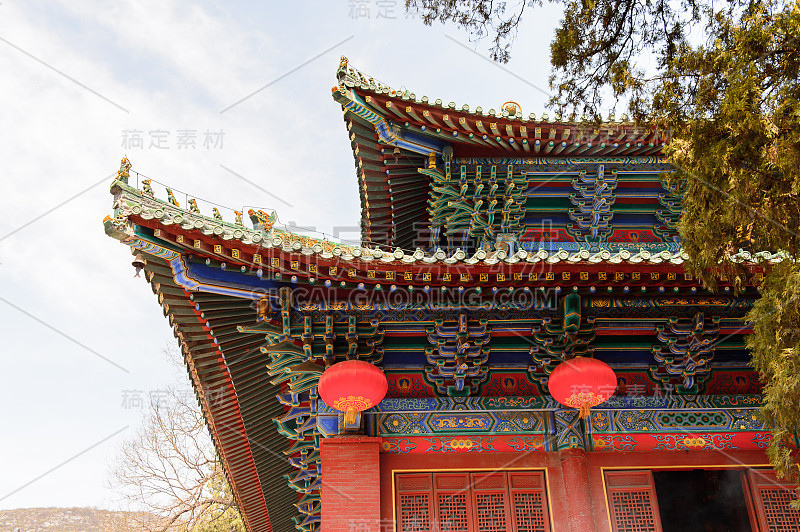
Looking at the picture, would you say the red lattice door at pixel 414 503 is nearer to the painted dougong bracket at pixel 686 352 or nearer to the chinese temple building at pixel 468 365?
the chinese temple building at pixel 468 365

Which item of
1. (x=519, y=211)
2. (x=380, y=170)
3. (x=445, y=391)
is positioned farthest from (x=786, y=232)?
(x=380, y=170)

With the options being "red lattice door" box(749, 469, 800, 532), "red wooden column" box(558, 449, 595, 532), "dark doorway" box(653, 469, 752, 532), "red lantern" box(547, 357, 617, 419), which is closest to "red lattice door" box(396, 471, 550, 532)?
"red wooden column" box(558, 449, 595, 532)

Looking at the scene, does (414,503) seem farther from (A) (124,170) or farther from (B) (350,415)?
(A) (124,170)

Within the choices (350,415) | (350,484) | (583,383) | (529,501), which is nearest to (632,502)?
(529,501)

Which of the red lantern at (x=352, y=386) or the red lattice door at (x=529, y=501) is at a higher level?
the red lantern at (x=352, y=386)

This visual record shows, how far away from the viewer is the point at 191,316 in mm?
6531

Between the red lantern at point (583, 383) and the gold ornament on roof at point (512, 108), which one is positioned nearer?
the red lantern at point (583, 383)

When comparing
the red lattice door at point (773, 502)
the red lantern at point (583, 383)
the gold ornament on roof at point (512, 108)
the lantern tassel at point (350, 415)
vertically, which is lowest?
the red lattice door at point (773, 502)

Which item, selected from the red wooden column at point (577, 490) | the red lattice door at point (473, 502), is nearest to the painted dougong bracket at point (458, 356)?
the red lattice door at point (473, 502)

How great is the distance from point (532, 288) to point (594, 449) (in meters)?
1.82

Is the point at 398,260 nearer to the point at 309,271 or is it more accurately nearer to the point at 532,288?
the point at 309,271

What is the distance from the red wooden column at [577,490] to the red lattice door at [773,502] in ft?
5.64

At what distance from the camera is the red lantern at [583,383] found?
20.4ft

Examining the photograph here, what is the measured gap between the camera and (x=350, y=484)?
617 cm
